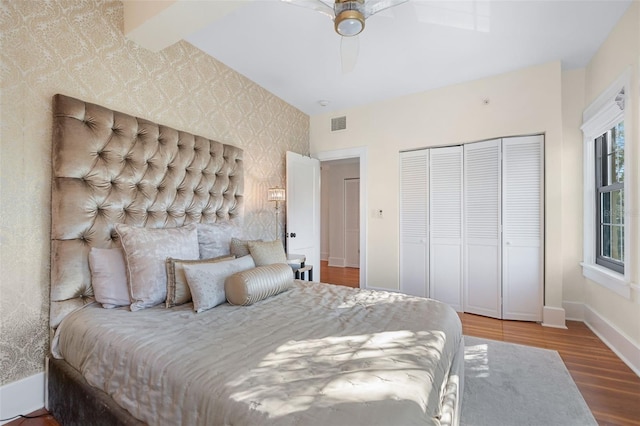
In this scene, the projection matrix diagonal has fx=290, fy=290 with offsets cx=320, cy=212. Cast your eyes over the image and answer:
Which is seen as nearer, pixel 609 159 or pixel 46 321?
pixel 46 321

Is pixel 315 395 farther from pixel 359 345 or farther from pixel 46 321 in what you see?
pixel 46 321

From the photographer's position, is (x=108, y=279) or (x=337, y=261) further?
(x=337, y=261)

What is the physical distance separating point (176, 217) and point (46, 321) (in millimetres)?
966

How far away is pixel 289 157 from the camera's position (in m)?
3.56

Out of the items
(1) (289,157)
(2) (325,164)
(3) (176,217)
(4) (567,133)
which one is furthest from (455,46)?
(2) (325,164)

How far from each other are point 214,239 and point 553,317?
332 centimetres

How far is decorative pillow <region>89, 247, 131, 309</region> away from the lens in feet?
5.57

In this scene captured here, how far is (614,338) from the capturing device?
2.35 m

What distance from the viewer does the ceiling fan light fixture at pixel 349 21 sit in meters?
1.51

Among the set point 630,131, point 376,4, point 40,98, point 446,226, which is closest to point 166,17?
point 40,98

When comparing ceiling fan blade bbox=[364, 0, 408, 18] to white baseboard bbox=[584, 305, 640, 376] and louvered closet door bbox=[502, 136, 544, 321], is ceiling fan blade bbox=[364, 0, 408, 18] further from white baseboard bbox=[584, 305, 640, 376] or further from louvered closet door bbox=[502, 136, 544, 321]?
white baseboard bbox=[584, 305, 640, 376]

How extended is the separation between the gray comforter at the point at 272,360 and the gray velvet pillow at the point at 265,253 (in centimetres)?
49

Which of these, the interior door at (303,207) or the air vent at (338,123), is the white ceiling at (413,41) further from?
the interior door at (303,207)

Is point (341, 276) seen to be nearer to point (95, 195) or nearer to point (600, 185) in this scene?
point (600, 185)
